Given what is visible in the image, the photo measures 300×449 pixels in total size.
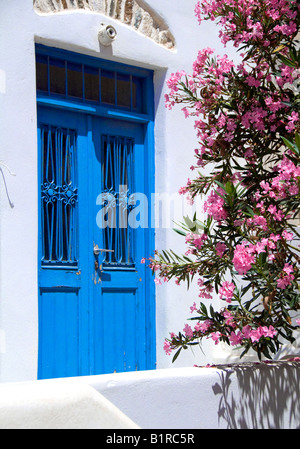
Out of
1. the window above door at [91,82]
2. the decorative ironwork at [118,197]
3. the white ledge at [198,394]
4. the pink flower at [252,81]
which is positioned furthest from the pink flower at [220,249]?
the window above door at [91,82]

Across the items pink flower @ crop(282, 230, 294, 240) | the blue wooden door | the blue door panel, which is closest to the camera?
pink flower @ crop(282, 230, 294, 240)

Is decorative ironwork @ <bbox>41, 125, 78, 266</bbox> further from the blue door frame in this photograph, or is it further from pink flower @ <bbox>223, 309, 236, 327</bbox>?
pink flower @ <bbox>223, 309, 236, 327</bbox>

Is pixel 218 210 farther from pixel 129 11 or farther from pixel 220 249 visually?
pixel 129 11

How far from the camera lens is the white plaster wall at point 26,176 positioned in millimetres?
5828

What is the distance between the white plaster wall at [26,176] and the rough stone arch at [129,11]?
0.07 m

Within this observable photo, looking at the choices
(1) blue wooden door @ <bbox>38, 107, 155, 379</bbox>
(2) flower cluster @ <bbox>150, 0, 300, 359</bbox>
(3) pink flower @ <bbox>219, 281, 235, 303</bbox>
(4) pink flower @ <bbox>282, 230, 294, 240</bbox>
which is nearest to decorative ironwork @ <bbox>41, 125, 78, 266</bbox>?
(1) blue wooden door @ <bbox>38, 107, 155, 379</bbox>

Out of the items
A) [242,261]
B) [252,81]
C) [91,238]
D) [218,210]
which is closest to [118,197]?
[91,238]

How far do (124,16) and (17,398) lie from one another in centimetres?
476

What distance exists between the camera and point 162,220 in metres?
7.03

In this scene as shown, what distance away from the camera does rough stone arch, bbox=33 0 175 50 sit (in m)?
6.38

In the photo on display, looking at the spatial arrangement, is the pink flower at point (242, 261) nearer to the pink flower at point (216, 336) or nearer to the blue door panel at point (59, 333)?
the pink flower at point (216, 336)

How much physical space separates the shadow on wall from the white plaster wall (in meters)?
1.94
